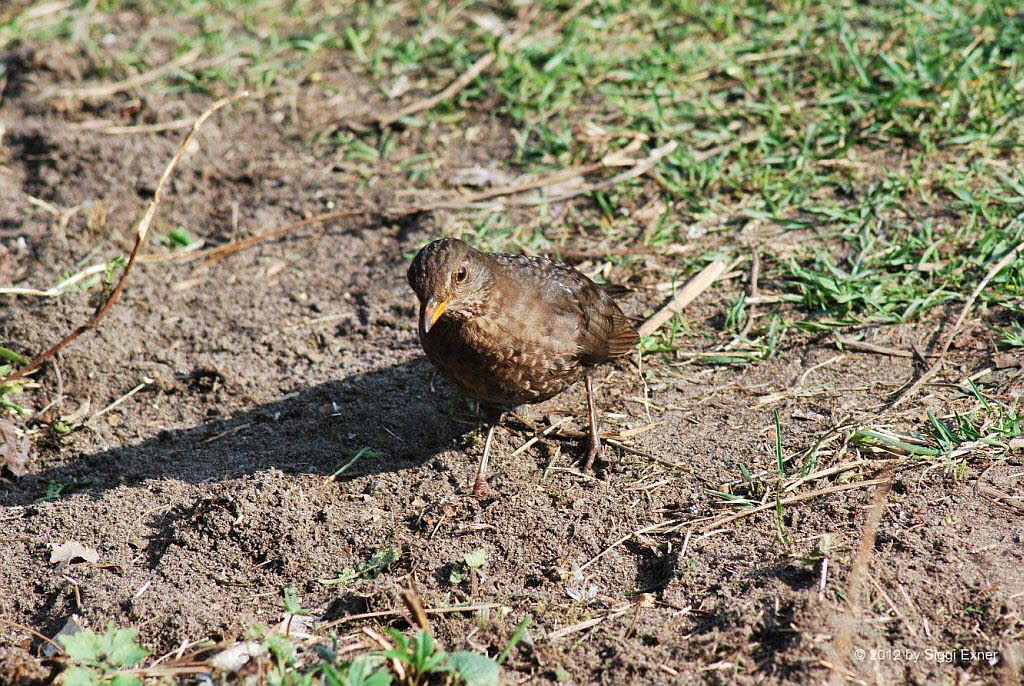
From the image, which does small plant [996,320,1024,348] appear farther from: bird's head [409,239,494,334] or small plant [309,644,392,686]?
small plant [309,644,392,686]

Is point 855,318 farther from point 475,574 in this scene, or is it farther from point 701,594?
point 475,574

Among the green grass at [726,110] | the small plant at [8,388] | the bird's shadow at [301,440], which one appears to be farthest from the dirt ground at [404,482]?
the green grass at [726,110]

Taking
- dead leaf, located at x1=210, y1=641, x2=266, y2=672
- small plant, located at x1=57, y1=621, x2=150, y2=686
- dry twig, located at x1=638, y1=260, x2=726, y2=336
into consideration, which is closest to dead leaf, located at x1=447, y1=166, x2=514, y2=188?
dry twig, located at x1=638, y1=260, x2=726, y2=336

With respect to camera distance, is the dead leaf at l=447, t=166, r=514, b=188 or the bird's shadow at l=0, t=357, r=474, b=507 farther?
the dead leaf at l=447, t=166, r=514, b=188

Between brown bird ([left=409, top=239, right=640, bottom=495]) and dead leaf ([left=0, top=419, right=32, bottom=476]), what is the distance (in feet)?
7.08

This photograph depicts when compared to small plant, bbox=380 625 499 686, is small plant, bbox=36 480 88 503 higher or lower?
lower

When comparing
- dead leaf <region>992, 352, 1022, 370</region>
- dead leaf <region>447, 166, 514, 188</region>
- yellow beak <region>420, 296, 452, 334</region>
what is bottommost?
dead leaf <region>992, 352, 1022, 370</region>

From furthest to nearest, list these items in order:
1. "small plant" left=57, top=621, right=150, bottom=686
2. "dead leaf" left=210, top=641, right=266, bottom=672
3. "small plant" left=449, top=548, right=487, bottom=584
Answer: "small plant" left=449, top=548, right=487, bottom=584 → "dead leaf" left=210, top=641, right=266, bottom=672 → "small plant" left=57, top=621, right=150, bottom=686

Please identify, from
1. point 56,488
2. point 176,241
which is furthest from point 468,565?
point 176,241

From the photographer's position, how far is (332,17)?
8.56 metres

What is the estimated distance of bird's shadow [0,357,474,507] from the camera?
5.09m

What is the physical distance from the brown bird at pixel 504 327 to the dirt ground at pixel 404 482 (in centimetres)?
34

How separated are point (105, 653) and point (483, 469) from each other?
190 centimetres

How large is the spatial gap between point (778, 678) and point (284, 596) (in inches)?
77.7
